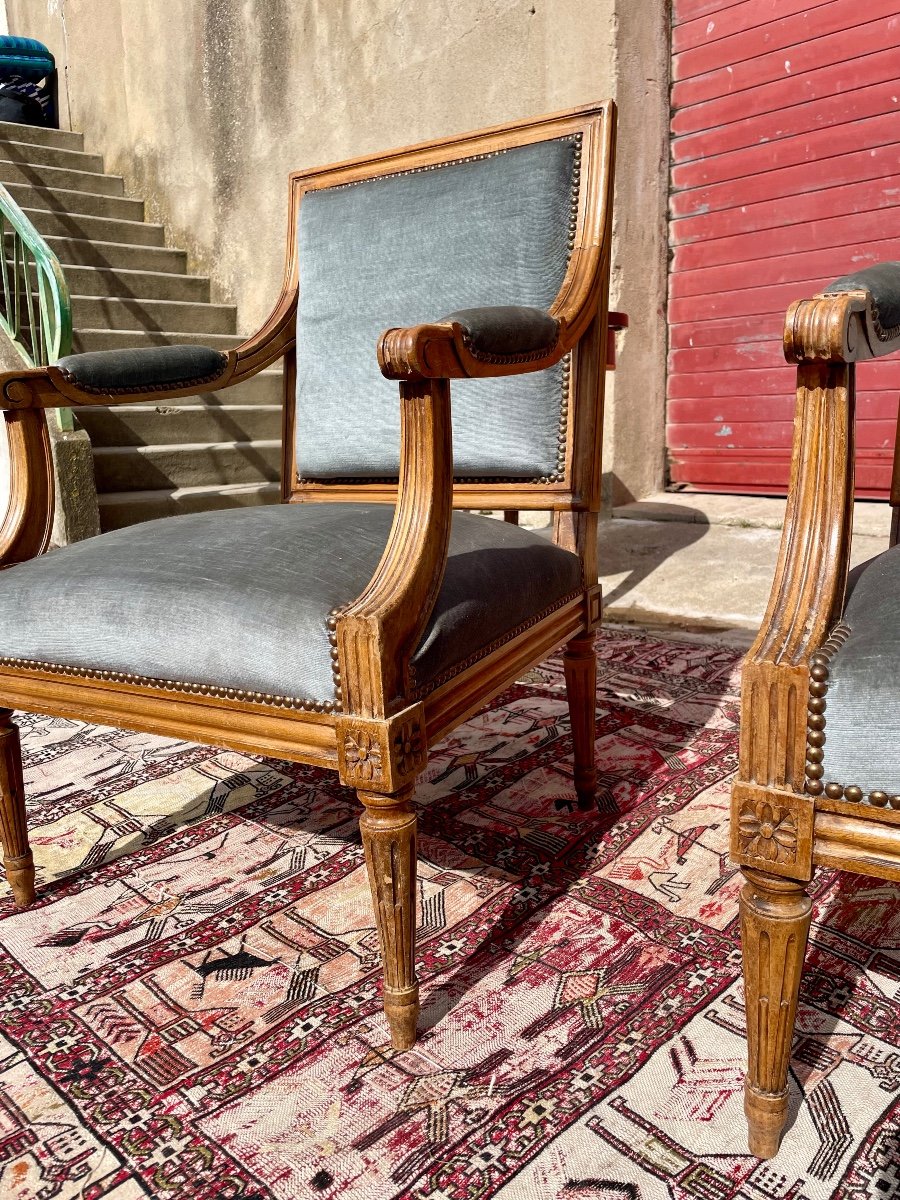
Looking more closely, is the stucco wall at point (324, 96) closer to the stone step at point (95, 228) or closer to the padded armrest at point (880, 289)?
the stone step at point (95, 228)

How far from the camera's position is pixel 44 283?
10.9 ft

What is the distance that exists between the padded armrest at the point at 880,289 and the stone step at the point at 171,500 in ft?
9.37

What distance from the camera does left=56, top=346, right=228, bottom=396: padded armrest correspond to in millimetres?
1333

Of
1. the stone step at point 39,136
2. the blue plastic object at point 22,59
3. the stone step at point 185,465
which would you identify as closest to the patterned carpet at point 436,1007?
the stone step at point 185,465

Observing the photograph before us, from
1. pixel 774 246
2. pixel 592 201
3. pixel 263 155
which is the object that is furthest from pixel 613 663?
pixel 263 155

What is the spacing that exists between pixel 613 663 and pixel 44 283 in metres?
2.53

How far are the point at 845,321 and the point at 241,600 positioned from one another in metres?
0.67

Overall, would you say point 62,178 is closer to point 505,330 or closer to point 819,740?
point 505,330

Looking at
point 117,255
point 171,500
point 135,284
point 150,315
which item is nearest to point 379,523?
point 171,500

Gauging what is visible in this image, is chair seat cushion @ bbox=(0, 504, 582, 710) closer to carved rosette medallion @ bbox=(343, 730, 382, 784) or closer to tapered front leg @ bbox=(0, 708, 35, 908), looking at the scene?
carved rosette medallion @ bbox=(343, 730, 382, 784)

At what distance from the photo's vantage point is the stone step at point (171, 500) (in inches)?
145

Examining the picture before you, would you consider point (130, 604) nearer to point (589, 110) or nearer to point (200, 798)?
point (200, 798)

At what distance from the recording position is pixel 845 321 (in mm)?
774

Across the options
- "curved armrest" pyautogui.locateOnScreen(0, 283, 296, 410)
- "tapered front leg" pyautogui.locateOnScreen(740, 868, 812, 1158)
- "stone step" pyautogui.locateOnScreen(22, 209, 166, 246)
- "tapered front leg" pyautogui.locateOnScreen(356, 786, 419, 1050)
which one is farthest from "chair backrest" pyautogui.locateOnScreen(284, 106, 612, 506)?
"stone step" pyautogui.locateOnScreen(22, 209, 166, 246)
